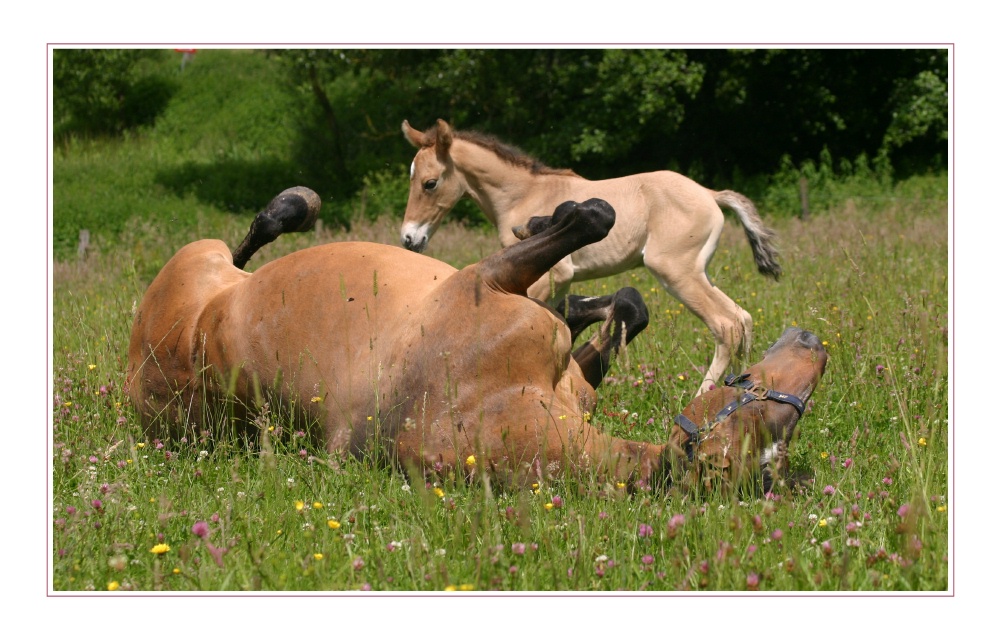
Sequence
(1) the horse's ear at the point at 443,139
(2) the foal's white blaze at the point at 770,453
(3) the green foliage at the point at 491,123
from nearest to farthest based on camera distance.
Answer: (2) the foal's white blaze at the point at 770,453, (1) the horse's ear at the point at 443,139, (3) the green foliage at the point at 491,123

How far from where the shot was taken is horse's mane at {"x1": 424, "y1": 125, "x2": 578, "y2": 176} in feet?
23.9

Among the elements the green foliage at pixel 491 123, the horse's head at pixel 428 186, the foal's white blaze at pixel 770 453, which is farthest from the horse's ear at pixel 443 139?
the green foliage at pixel 491 123

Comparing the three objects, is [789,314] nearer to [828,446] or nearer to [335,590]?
[828,446]

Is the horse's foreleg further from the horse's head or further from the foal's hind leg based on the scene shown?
the horse's head

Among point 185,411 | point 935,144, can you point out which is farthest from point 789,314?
point 935,144

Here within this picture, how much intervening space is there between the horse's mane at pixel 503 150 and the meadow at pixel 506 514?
2.69 meters

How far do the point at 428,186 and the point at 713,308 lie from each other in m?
2.42

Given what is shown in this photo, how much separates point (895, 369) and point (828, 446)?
46.3 inches

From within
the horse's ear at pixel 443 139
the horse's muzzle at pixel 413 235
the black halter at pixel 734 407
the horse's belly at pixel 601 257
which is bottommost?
the black halter at pixel 734 407

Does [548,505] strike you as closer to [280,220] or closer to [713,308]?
[280,220]

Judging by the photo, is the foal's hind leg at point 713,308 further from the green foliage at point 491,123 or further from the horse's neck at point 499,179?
the green foliage at point 491,123

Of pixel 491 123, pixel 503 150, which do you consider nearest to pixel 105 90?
pixel 491 123

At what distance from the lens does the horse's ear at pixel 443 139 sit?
23.3 feet

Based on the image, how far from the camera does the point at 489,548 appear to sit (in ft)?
8.47
